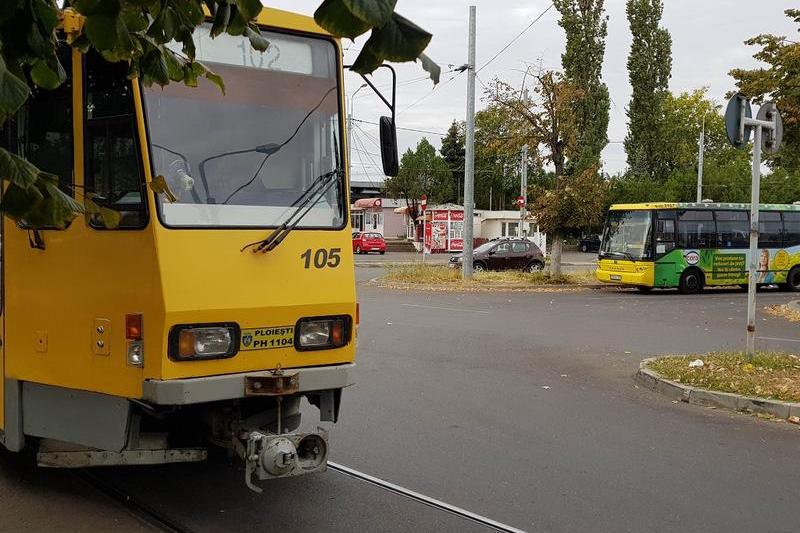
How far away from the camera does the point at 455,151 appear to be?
8312cm

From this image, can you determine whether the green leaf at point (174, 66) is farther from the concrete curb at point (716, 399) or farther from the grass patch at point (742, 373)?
the grass patch at point (742, 373)

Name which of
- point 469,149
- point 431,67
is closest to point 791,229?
point 469,149

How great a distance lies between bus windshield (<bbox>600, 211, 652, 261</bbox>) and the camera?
82.8ft

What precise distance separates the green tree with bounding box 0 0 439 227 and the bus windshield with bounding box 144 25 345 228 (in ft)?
4.16

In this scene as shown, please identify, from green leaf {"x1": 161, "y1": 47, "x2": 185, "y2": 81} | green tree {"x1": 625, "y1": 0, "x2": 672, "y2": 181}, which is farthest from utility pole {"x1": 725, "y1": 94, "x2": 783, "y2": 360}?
green tree {"x1": 625, "y1": 0, "x2": 672, "y2": 181}

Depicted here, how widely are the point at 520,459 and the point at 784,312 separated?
15290 millimetres

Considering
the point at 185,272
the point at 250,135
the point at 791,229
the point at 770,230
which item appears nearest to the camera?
the point at 185,272

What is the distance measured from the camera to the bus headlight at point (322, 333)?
4934 mm

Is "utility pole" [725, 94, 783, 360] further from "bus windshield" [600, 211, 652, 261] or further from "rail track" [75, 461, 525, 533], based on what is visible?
"bus windshield" [600, 211, 652, 261]

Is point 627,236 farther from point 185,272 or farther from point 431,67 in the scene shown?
point 431,67

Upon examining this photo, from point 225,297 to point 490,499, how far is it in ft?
7.36

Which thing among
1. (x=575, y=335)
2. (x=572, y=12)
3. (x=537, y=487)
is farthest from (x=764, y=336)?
(x=572, y=12)

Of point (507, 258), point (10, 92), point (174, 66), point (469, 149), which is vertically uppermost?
point (469, 149)

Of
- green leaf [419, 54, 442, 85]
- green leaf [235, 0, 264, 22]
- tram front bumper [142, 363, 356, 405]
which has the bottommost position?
tram front bumper [142, 363, 356, 405]
